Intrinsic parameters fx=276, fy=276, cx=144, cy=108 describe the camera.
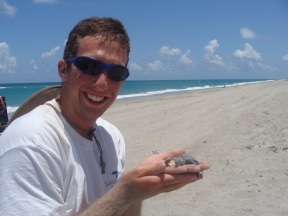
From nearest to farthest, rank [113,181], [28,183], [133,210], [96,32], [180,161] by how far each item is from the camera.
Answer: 1. [28,183]
2. [96,32]
3. [113,181]
4. [133,210]
5. [180,161]

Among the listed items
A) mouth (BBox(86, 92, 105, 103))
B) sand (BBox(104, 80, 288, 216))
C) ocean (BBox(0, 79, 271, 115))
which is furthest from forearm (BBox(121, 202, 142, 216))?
ocean (BBox(0, 79, 271, 115))

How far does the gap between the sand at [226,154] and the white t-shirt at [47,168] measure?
9.42 ft

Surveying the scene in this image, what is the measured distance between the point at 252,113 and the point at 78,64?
9.08 meters

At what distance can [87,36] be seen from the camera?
192 centimetres

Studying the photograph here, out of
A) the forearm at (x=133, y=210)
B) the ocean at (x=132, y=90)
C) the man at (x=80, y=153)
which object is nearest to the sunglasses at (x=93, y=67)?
the man at (x=80, y=153)

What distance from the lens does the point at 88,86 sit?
1.93 metres

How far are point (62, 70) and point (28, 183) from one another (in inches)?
36.6

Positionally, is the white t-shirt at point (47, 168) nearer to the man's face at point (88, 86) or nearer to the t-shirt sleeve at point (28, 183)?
the t-shirt sleeve at point (28, 183)

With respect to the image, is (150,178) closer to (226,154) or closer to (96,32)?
(96,32)

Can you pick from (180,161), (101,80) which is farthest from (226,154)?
(101,80)

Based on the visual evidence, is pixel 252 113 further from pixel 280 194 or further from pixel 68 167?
pixel 68 167

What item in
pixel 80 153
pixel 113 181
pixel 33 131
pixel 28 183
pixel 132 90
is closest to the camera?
pixel 28 183

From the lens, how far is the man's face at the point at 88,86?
190 centimetres

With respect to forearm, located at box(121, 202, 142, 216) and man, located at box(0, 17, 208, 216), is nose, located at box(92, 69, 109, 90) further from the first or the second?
forearm, located at box(121, 202, 142, 216)
